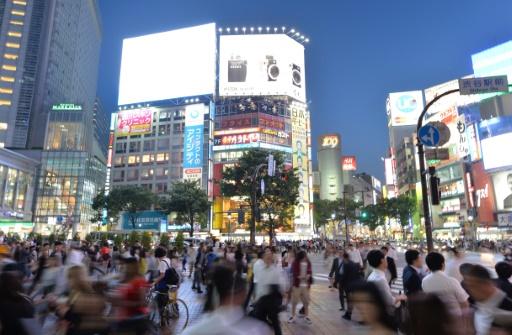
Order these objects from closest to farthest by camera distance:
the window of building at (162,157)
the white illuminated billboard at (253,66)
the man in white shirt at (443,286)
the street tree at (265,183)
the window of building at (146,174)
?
the man in white shirt at (443,286), the street tree at (265,183), the white illuminated billboard at (253,66), the window of building at (162,157), the window of building at (146,174)

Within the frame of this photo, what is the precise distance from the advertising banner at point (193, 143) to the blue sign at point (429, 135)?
60308mm

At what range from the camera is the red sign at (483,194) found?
180 feet

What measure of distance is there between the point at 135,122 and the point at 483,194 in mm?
65324

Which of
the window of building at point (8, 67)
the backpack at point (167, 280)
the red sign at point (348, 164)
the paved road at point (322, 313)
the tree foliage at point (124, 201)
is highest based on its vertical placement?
the window of building at point (8, 67)

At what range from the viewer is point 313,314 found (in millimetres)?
10742

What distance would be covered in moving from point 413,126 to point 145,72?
7008 centimetres

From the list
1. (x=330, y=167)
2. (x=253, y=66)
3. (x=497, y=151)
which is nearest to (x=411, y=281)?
(x=497, y=151)

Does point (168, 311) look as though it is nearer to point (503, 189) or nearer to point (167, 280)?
point (167, 280)

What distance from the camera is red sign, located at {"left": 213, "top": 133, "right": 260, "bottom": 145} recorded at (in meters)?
74.1

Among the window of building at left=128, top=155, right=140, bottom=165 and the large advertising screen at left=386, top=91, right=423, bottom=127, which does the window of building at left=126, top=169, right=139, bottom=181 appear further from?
the large advertising screen at left=386, top=91, right=423, bottom=127

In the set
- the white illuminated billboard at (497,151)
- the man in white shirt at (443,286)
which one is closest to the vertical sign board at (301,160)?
Answer: the white illuminated billboard at (497,151)

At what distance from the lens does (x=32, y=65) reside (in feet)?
310

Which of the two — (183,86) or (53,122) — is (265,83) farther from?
(53,122)

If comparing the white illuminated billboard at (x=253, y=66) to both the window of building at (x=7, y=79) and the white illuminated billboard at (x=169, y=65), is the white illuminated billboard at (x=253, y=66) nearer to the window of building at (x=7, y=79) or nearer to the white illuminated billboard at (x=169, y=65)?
the white illuminated billboard at (x=169, y=65)
